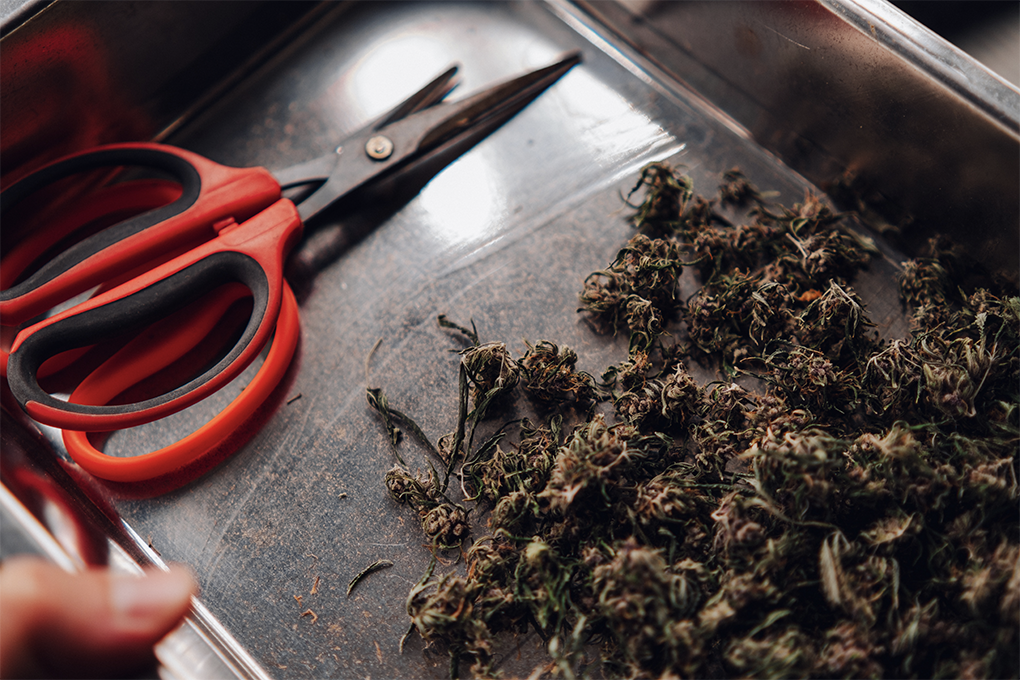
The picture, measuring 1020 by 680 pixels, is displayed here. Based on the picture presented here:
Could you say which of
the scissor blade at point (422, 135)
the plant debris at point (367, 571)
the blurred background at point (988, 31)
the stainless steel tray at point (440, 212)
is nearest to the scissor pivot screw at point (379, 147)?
the scissor blade at point (422, 135)

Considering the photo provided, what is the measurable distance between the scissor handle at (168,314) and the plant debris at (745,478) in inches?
15.3

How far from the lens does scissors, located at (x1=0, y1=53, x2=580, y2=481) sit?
1.24m

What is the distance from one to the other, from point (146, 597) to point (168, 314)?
613 mm

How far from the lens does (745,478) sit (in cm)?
113

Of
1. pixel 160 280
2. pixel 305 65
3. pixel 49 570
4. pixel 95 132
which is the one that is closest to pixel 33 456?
pixel 160 280

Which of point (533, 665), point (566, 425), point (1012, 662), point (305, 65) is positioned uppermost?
point (305, 65)

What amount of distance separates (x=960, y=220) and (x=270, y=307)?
1.62 m

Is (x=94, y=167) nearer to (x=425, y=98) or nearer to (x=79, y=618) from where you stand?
(x=425, y=98)

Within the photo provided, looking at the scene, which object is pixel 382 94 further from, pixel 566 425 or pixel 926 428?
pixel 926 428

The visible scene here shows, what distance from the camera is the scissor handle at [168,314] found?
3.92 feet

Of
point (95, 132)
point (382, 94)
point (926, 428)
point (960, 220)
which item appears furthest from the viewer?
point (382, 94)

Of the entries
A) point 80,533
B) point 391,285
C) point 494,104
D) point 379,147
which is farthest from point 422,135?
point 80,533

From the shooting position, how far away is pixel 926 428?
1.18m

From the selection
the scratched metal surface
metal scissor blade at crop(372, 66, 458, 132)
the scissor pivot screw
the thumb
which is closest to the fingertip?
the thumb
